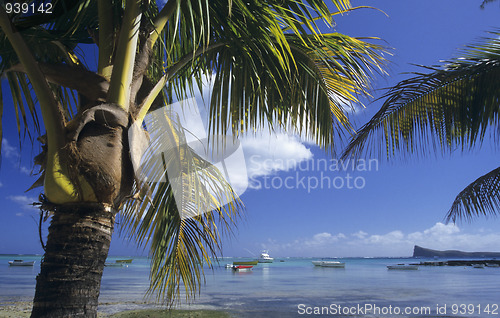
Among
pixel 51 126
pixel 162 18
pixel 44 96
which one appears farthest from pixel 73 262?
pixel 162 18

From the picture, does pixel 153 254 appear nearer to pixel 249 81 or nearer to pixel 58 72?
pixel 249 81

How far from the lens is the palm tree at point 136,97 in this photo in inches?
79.3

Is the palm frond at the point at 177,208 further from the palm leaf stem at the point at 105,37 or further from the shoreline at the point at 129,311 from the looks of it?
the shoreline at the point at 129,311

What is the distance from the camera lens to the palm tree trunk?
1.88 metres

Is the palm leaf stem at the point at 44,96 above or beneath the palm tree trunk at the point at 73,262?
above

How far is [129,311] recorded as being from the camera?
11.0 meters

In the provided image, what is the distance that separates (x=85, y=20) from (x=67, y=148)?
1749mm

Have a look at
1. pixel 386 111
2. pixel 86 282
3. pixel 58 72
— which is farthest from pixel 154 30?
pixel 386 111

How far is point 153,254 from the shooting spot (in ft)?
14.8

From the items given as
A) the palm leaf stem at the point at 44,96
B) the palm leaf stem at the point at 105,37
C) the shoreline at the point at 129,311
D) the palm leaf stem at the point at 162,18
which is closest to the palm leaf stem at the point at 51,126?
the palm leaf stem at the point at 44,96

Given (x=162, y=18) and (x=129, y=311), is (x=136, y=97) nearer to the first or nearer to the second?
(x=162, y=18)

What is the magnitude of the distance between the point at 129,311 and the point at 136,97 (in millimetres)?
10133

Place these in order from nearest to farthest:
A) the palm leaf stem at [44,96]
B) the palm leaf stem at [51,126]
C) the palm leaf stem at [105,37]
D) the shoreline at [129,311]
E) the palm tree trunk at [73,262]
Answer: the palm tree trunk at [73,262] → the palm leaf stem at [51,126] → the palm leaf stem at [44,96] → the palm leaf stem at [105,37] → the shoreline at [129,311]

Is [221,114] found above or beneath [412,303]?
above
